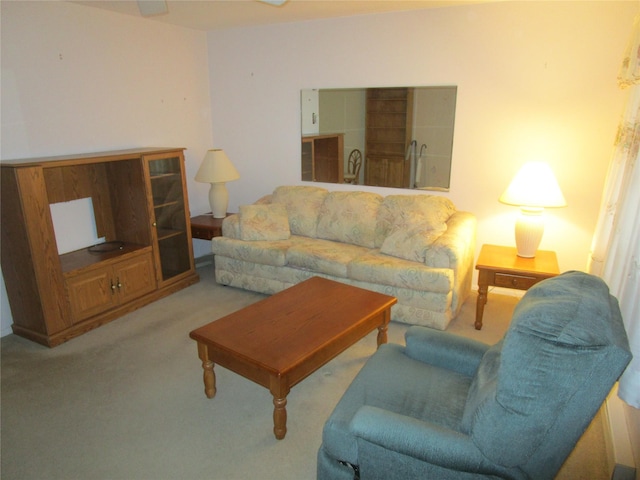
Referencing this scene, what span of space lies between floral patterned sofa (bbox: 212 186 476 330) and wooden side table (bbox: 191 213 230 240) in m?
0.15

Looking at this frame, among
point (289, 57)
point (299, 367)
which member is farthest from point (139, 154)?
point (299, 367)

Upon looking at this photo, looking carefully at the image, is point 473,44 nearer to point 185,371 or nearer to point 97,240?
point 185,371

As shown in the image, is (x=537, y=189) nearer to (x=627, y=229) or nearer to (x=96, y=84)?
(x=627, y=229)

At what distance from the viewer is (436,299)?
3309mm

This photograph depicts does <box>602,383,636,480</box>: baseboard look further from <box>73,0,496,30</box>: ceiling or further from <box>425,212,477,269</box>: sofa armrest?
<box>73,0,496,30</box>: ceiling

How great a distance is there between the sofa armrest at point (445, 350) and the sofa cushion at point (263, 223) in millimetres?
2174

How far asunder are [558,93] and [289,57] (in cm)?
250

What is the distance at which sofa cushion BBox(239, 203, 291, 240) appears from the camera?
4.12 m

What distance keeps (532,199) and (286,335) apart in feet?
6.86

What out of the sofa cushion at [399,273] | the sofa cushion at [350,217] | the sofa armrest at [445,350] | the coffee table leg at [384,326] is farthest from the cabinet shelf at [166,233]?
the sofa armrest at [445,350]

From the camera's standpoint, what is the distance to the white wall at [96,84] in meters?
3.25

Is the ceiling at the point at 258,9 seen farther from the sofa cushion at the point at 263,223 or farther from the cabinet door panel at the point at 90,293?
the cabinet door panel at the point at 90,293

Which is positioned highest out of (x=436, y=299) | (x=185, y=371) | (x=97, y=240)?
(x=97, y=240)

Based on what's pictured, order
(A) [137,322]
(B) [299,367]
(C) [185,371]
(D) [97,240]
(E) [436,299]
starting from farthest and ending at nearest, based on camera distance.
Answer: (D) [97,240] < (A) [137,322] < (E) [436,299] < (C) [185,371] < (B) [299,367]
